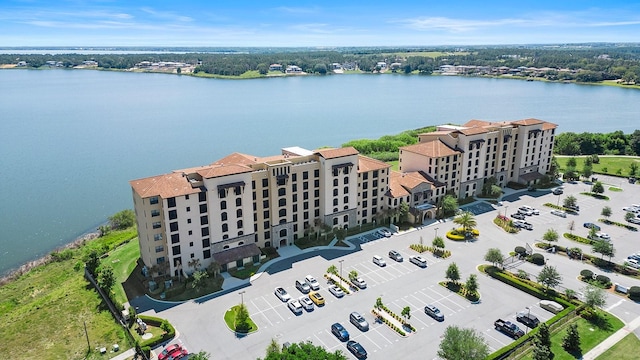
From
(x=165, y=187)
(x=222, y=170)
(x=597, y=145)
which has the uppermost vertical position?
(x=222, y=170)

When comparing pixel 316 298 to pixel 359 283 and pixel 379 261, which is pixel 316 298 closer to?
pixel 359 283

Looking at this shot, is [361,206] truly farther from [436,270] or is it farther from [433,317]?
[433,317]

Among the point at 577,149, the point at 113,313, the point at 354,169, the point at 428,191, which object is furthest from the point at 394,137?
the point at 113,313

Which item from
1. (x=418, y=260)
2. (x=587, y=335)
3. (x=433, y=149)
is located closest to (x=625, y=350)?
(x=587, y=335)

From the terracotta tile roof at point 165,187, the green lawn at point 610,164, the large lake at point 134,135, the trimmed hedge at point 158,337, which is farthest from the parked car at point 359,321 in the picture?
the green lawn at point 610,164

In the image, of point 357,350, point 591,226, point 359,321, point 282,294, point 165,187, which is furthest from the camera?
point 591,226

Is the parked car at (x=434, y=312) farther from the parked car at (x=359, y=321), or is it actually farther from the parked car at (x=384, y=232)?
the parked car at (x=384, y=232)
